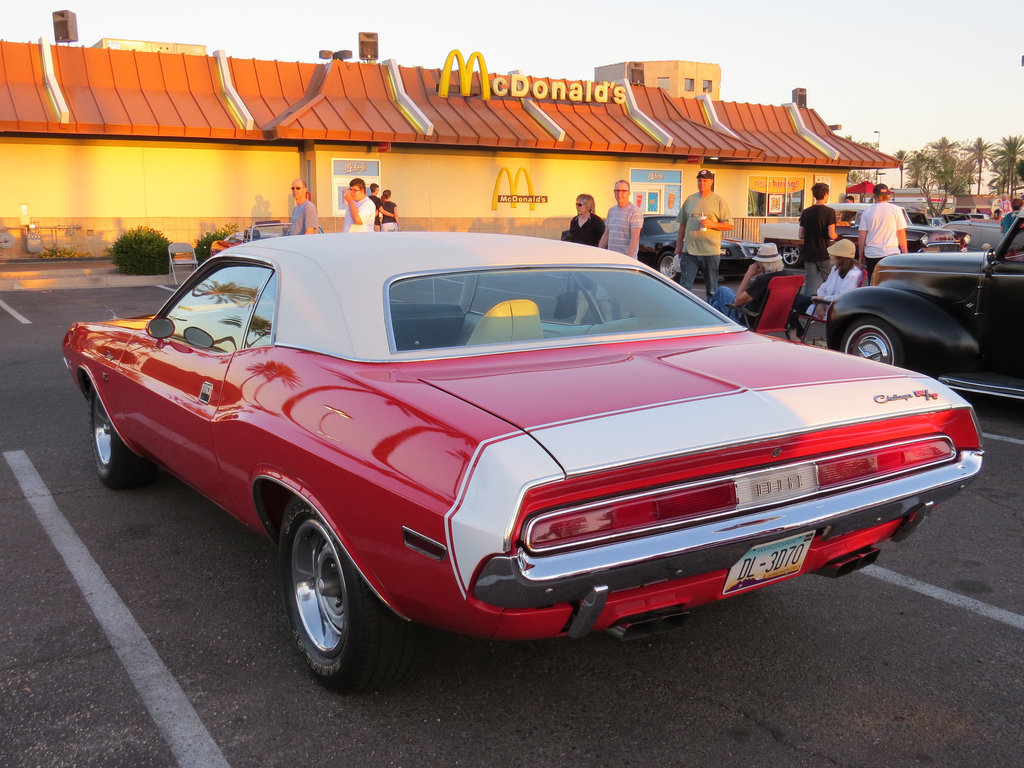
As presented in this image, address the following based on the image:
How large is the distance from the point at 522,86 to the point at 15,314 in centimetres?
1613

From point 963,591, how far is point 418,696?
2.39m

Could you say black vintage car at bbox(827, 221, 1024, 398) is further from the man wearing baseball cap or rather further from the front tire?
the front tire

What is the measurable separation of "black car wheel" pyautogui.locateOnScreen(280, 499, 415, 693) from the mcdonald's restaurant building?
2078 centimetres

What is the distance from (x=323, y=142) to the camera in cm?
2444

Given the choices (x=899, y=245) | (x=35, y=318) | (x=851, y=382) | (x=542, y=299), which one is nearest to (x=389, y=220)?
(x=35, y=318)

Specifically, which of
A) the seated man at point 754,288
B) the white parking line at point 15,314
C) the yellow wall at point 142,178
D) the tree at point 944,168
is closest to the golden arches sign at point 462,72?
the yellow wall at point 142,178

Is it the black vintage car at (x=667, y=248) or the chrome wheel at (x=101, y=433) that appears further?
the black vintage car at (x=667, y=248)

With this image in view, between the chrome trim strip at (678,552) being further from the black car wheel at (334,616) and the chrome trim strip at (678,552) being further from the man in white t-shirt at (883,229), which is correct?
the man in white t-shirt at (883,229)

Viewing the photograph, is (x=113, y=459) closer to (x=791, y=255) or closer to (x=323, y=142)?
(x=323, y=142)

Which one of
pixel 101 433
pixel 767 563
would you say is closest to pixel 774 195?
pixel 101 433

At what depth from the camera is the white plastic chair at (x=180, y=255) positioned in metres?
18.8

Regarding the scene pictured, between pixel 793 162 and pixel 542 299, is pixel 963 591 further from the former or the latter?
pixel 793 162

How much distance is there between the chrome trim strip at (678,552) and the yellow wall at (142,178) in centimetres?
2372

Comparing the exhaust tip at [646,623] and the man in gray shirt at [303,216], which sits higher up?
the man in gray shirt at [303,216]
